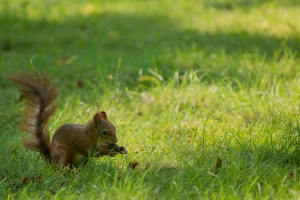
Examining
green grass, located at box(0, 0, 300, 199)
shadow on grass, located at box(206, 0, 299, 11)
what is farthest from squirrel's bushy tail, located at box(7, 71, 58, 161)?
shadow on grass, located at box(206, 0, 299, 11)

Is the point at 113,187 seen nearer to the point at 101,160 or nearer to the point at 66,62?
the point at 101,160

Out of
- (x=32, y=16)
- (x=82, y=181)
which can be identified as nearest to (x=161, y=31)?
(x=32, y=16)

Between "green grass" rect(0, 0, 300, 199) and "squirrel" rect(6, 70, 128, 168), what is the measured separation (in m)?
0.10

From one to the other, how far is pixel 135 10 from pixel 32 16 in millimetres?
1517

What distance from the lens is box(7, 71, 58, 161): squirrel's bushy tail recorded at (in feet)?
13.1

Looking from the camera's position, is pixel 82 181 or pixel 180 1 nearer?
pixel 82 181

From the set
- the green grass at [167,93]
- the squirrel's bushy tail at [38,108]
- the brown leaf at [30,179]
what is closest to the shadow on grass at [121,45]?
the green grass at [167,93]

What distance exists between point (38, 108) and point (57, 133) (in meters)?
0.22

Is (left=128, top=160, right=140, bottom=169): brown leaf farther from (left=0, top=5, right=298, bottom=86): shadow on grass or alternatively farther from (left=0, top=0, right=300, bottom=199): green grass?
(left=0, top=5, right=298, bottom=86): shadow on grass

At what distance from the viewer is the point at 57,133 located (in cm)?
395

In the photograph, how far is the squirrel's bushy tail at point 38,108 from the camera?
3984mm

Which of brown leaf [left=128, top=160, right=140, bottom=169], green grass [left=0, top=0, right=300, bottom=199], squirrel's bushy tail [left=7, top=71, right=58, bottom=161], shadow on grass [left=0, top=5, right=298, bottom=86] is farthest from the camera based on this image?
shadow on grass [left=0, top=5, right=298, bottom=86]

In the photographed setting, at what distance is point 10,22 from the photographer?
338 inches

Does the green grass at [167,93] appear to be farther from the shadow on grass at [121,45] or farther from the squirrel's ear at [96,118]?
the squirrel's ear at [96,118]
